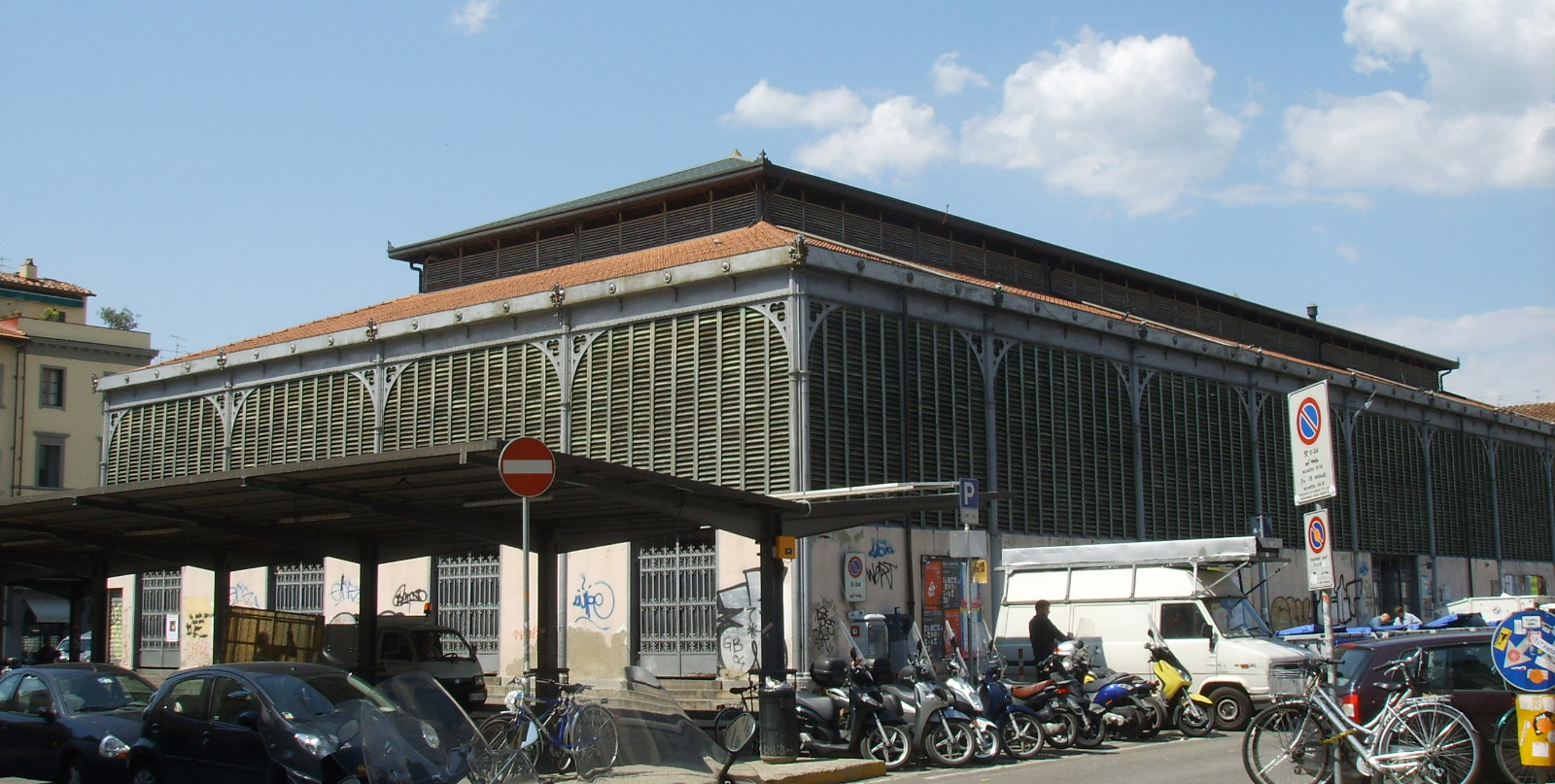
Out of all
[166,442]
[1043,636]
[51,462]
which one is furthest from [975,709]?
[51,462]

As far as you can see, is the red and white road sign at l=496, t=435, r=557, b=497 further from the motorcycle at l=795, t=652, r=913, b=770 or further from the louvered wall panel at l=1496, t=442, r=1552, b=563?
the louvered wall panel at l=1496, t=442, r=1552, b=563

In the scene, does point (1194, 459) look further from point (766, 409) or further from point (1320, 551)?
point (1320, 551)

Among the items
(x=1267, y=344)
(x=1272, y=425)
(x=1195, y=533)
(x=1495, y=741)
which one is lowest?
(x=1495, y=741)

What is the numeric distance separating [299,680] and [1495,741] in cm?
973

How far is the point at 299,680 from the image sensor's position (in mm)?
12273

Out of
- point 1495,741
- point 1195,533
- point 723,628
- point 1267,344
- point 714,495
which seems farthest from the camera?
point 1267,344

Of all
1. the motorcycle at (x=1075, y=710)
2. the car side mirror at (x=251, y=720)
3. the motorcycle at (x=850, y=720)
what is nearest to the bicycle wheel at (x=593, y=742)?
the car side mirror at (x=251, y=720)

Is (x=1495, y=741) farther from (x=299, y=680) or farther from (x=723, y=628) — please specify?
(x=723, y=628)

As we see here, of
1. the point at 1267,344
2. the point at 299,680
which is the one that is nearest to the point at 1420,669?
the point at 299,680

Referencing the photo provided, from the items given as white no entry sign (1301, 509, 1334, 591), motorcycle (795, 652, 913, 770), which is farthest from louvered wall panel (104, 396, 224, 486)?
white no entry sign (1301, 509, 1334, 591)

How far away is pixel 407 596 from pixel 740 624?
8935mm

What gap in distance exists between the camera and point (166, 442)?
35.4m

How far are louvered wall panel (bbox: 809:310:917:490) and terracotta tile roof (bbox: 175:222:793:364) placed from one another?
2.04 m

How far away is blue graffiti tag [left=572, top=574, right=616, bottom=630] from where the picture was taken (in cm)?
2662
